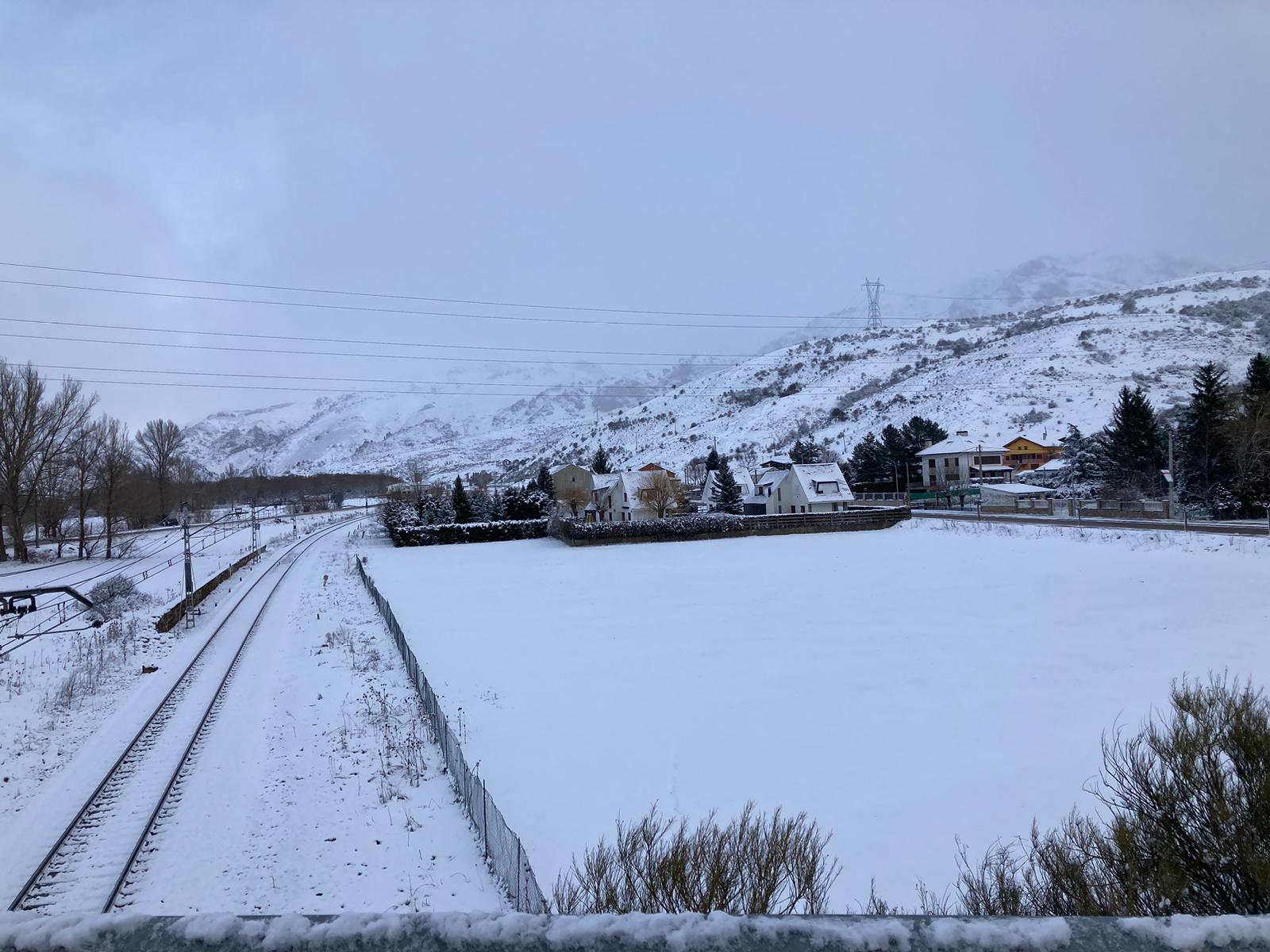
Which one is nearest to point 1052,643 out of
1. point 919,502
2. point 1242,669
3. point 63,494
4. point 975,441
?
point 1242,669

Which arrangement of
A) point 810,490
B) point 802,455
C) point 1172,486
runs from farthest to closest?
point 802,455 → point 810,490 → point 1172,486

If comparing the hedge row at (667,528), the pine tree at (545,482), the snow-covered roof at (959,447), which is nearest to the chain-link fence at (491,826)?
the hedge row at (667,528)

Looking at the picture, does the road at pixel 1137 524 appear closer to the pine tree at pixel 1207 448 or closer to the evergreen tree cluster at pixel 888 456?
the pine tree at pixel 1207 448

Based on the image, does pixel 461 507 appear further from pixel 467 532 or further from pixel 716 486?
pixel 716 486

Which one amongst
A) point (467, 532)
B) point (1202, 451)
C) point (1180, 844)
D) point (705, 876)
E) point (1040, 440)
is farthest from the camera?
point (1040, 440)

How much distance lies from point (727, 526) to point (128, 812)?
47285mm

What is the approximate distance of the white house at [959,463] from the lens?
8762cm

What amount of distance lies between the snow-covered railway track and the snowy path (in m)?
0.28

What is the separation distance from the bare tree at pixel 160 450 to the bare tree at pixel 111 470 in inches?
988

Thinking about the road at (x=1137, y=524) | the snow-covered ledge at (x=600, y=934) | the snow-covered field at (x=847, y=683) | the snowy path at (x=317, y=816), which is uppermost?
the snow-covered ledge at (x=600, y=934)

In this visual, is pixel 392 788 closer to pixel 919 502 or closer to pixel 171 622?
pixel 171 622

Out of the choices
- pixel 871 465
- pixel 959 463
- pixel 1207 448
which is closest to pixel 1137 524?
pixel 1207 448

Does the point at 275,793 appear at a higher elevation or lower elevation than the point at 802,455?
lower

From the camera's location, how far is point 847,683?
15.6m
